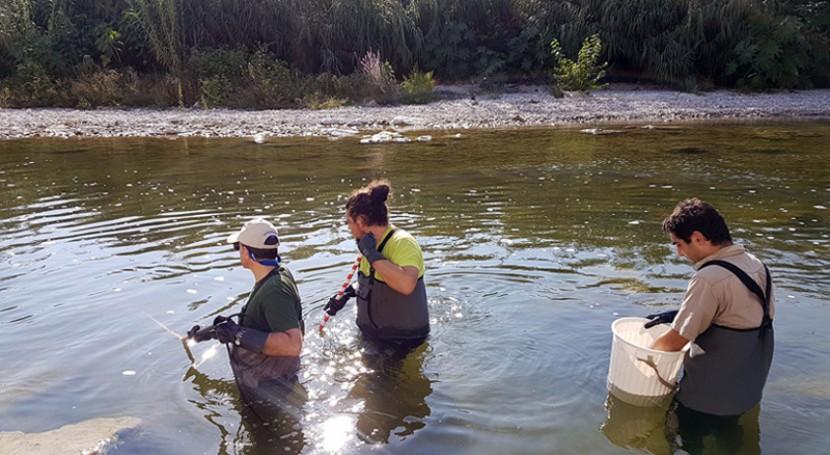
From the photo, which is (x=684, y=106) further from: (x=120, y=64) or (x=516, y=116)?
(x=120, y=64)

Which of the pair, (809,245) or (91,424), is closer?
(91,424)

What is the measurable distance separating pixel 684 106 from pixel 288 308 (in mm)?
21606

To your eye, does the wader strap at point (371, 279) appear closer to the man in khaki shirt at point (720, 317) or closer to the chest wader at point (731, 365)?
the man in khaki shirt at point (720, 317)

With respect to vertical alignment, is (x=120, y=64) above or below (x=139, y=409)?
above

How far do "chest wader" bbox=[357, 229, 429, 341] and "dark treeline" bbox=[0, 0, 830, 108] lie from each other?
19.1m

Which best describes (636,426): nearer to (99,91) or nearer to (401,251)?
(401,251)

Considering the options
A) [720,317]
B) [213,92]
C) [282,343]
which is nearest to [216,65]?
[213,92]

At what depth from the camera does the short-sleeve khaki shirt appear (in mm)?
4371

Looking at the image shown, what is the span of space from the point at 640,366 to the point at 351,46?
24491 mm

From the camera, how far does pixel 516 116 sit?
22266 millimetres

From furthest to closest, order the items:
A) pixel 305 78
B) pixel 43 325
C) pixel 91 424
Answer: pixel 305 78, pixel 43 325, pixel 91 424

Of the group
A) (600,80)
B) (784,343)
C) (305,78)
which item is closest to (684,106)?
(600,80)

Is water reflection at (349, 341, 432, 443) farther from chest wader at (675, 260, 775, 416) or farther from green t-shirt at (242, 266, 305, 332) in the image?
chest wader at (675, 260, 775, 416)

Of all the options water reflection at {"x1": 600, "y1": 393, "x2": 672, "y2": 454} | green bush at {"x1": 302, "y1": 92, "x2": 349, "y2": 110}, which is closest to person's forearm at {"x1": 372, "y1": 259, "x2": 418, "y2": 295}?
water reflection at {"x1": 600, "y1": 393, "x2": 672, "y2": 454}
